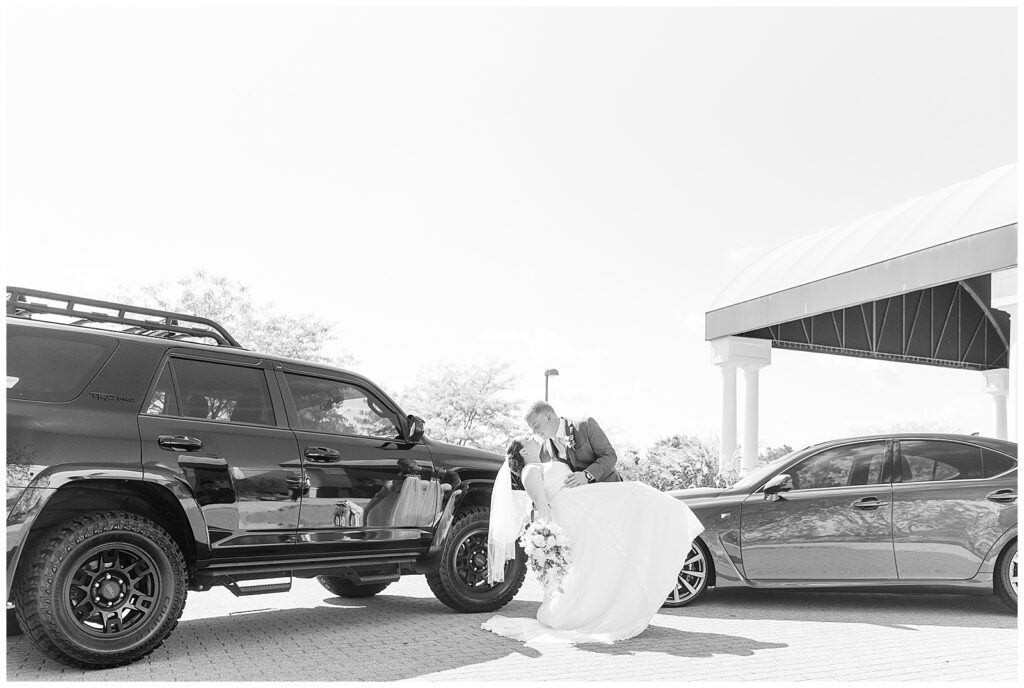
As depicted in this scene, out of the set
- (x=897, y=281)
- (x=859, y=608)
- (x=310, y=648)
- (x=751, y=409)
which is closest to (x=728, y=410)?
(x=751, y=409)

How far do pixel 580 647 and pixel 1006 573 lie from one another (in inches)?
150

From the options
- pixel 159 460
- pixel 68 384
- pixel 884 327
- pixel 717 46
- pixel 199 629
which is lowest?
pixel 199 629

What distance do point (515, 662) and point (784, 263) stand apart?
52.0 feet

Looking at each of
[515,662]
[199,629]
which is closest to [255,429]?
[199,629]

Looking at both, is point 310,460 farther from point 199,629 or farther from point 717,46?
point 717,46

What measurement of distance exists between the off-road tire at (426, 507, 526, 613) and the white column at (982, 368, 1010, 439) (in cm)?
2184

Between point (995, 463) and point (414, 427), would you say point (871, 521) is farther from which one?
point (414, 427)

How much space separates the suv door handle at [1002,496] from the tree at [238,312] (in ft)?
91.0

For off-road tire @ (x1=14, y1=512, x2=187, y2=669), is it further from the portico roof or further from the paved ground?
the portico roof

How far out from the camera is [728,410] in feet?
69.2

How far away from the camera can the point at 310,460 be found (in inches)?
261

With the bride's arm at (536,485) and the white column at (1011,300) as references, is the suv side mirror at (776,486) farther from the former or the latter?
the white column at (1011,300)

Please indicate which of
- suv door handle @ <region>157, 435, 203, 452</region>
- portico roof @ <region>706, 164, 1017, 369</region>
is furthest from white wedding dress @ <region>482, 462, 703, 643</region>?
portico roof @ <region>706, 164, 1017, 369</region>

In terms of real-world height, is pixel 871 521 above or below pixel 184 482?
below
